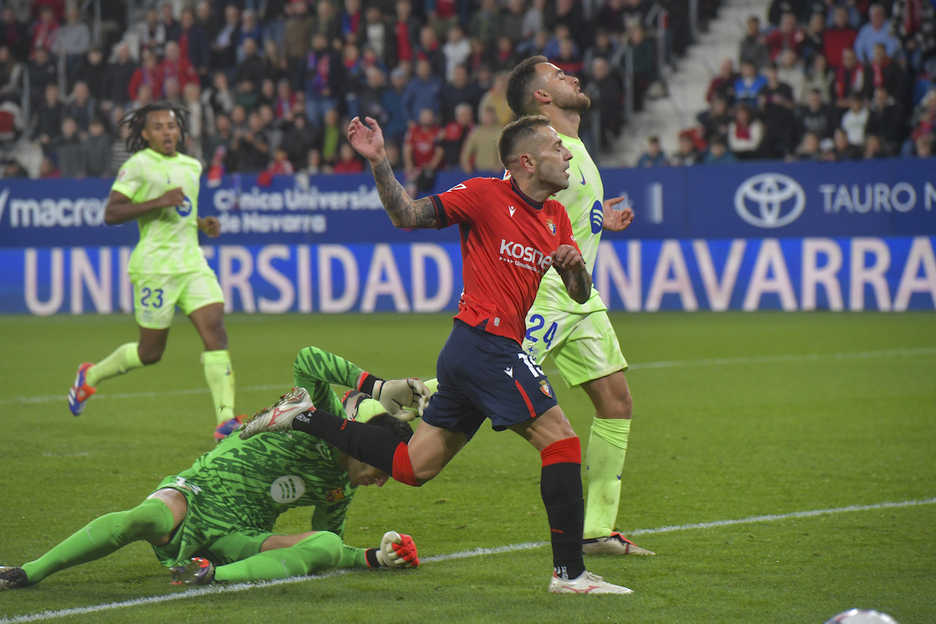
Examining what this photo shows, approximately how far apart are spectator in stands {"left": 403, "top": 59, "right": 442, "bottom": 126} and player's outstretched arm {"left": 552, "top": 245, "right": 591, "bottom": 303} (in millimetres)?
15015

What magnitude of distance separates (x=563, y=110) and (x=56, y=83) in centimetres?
1944

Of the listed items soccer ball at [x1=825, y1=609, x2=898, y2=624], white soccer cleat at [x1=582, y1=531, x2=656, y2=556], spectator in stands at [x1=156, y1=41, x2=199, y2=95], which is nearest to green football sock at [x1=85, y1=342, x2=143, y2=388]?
white soccer cleat at [x1=582, y1=531, x2=656, y2=556]

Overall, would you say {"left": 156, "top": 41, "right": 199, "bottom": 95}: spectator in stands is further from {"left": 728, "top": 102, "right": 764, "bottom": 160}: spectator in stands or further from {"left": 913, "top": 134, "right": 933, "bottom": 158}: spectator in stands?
{"left": 913, "top": 134, "right": 933, "bottom": 158}: spectator in stands

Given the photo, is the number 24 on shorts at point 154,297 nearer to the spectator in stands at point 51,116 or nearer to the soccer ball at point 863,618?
the soccer ball at point 863,618

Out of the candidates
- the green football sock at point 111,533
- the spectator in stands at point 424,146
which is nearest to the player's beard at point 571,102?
the green football sock at point 111,533

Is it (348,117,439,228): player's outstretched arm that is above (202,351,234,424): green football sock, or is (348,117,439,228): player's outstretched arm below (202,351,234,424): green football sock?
above

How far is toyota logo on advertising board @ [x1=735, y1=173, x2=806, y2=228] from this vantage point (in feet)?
52.2

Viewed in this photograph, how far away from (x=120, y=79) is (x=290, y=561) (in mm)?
18560

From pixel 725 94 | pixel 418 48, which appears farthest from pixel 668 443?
pixel 418 48

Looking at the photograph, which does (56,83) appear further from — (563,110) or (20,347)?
(563,110)

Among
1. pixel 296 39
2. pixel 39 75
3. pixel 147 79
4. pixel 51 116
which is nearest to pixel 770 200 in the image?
pixel 296 39

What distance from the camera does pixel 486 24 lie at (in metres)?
20.1

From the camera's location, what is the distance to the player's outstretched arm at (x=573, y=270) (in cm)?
410

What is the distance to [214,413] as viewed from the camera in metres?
8.83
